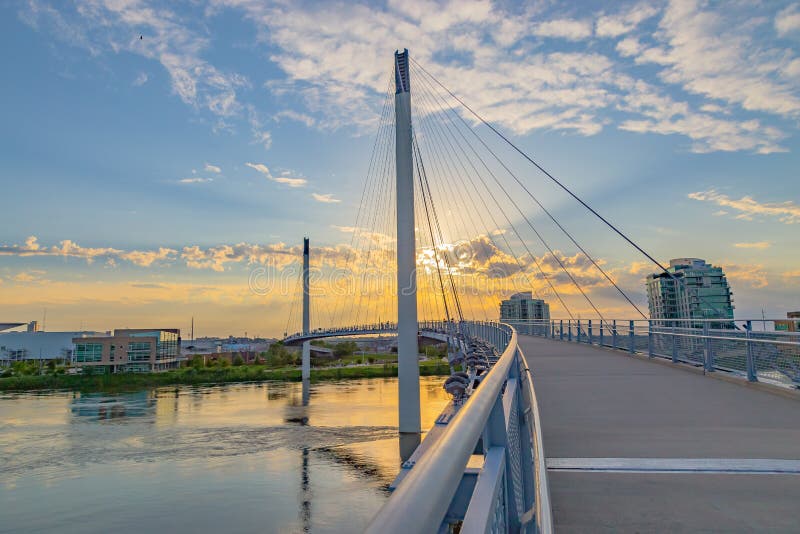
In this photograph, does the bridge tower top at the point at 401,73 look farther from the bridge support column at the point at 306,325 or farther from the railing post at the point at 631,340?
the bridge support column at the point at 306,325

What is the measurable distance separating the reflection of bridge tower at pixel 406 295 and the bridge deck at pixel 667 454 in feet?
45.5

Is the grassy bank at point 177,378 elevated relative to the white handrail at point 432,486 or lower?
lower

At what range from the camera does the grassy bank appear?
60.0 meters

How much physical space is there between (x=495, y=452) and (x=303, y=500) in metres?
17.5

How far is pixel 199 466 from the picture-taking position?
22141 millimetres

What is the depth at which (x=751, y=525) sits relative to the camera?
8.68 feet

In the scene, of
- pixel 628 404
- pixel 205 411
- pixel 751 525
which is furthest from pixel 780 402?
pixel 205 411

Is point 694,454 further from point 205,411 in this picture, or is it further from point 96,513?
point 205,411

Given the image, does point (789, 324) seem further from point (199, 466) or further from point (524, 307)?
point (524, 307)

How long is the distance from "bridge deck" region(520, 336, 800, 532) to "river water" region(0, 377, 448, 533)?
414 cm

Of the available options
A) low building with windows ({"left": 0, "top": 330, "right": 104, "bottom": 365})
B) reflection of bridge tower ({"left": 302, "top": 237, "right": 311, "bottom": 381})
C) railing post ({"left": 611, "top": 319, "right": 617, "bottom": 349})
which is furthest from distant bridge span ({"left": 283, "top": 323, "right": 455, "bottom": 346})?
low building with windows ({"left": 0, "top": 330, "right": 104, "bottom": 365})

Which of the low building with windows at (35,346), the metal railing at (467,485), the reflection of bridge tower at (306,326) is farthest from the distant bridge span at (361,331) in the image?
the low building with windows at (35,346)

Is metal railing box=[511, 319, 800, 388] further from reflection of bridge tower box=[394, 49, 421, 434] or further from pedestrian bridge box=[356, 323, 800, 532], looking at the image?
reflection of bridge tower box=[394, 49, 421, 434]

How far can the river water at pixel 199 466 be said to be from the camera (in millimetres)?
16156
